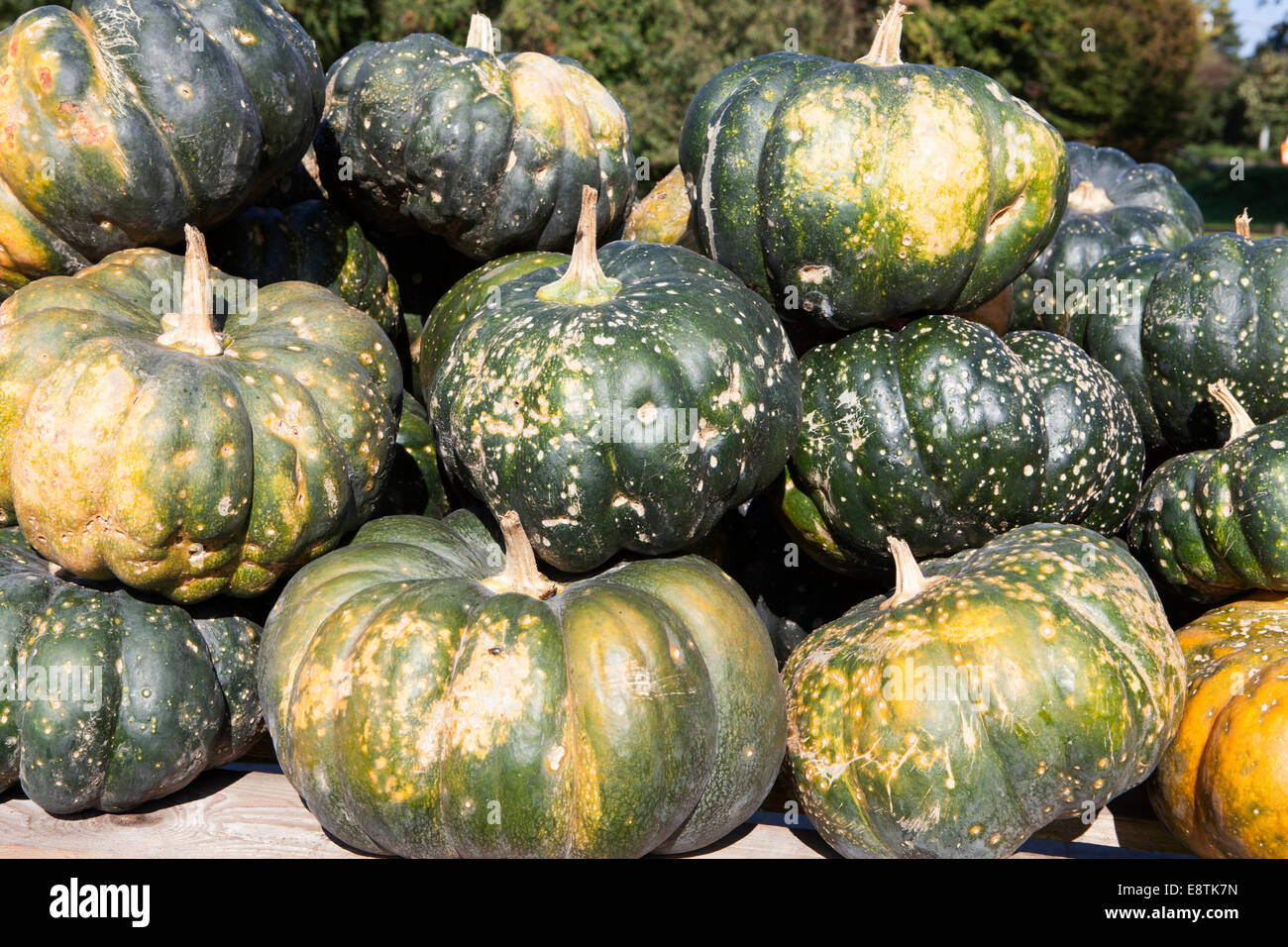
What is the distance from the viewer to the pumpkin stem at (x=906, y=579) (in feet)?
8.29

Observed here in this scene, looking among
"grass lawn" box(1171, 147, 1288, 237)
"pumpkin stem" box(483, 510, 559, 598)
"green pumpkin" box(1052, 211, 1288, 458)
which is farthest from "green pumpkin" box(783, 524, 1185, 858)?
"grass lawn" box(1171, 147, 1288, 237)

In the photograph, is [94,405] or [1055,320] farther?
[1055,320]

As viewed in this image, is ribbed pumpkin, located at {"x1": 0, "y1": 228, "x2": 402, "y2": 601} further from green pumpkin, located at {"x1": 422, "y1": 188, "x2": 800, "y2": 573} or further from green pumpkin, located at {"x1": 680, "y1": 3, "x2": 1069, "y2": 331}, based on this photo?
green pumpkin, located at {"x1": 680, "y1": 3, "x2": 1069, "y2": 331}

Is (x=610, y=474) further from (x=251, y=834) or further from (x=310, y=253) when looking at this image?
(x=310, y=253)

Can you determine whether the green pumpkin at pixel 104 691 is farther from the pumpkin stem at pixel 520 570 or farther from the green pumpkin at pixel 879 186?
the green pumpkin at pixel 879 186

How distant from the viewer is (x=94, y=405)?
89.0 inches

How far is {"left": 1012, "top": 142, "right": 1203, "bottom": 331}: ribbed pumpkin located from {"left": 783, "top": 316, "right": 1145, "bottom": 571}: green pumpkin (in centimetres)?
91

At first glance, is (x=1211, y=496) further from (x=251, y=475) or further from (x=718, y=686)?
(x=251, y=475)

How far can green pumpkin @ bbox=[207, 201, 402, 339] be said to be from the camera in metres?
3.20

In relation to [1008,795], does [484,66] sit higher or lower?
higher

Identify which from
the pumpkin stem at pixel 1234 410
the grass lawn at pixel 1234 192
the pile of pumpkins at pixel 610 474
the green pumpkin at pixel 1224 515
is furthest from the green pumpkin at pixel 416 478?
the grass lawn at pixel 1234 192

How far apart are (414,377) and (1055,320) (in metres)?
2.23
